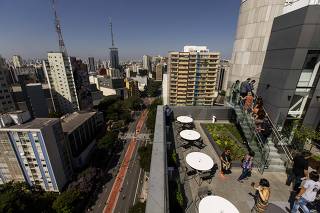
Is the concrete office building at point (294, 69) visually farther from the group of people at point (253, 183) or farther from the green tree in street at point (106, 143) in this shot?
the green tree in street at point (106, 143)

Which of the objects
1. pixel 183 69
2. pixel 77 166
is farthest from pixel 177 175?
pixel 183 69

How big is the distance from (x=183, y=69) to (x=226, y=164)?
6853cm

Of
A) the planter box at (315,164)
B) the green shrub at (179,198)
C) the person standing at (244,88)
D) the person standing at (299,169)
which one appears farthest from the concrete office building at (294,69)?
the green shrub at (179,198)

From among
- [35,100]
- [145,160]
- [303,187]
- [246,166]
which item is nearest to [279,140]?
[246,166]

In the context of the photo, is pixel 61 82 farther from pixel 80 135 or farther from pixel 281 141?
pixel 281 141

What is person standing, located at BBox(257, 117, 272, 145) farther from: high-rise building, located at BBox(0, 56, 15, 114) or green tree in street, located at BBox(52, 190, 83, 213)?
high-rise building, located at BBox(0, 56, 15, 114)

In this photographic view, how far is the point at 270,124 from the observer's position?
391 inches

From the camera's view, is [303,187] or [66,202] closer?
[303,187]

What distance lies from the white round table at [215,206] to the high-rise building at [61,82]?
83591mm

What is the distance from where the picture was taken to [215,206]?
6258mm

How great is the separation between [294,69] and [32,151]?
44211 mm

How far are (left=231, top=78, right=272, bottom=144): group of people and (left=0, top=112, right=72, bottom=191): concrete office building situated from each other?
119ft

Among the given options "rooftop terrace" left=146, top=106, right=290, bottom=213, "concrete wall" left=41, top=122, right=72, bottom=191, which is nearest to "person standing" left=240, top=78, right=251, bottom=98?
"rooftop terrace" left=146, top=106, right=290, bottom=213

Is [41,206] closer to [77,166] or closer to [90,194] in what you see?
[90,194]
